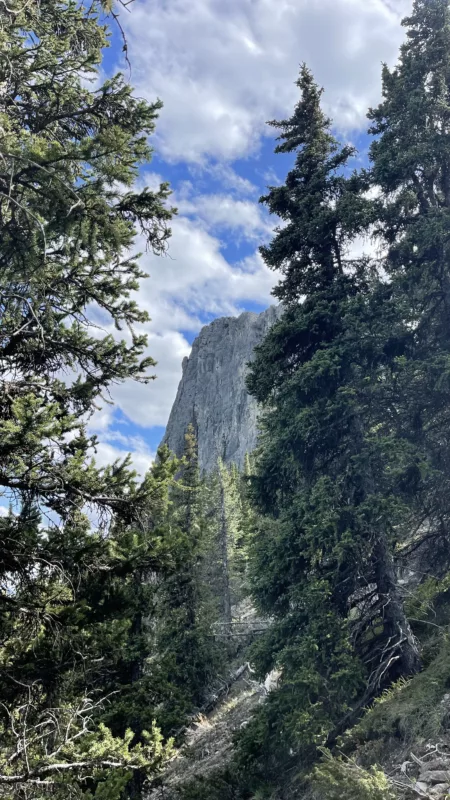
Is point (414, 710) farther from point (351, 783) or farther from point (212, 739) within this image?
point (212, 739)

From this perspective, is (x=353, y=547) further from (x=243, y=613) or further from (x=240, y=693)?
(x=243, y=613)

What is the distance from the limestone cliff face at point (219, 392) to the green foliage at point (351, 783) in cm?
9161

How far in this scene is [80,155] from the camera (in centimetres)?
529

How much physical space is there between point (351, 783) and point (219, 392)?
117787 mm

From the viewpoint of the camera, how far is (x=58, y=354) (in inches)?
249

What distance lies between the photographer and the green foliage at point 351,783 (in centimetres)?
487

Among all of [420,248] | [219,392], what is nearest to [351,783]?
[420,248]

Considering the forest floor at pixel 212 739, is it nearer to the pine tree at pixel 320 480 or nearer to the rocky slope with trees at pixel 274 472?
the rocky slope with trees at pixel 274 472

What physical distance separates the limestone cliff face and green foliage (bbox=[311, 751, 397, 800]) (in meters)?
91.6

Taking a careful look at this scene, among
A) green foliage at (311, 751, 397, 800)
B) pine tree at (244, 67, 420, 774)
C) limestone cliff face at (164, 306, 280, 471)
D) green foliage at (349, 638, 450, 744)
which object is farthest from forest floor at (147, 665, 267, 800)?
limestone cliff face at (164, 306, 280, 471)

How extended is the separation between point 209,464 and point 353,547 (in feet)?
324

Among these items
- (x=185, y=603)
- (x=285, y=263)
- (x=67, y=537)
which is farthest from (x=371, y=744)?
(x=185, y=603)

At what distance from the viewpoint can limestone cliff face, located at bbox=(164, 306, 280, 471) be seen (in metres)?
107

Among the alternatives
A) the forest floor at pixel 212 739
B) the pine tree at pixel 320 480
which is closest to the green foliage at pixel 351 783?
the pine tree at pixel 320 480
